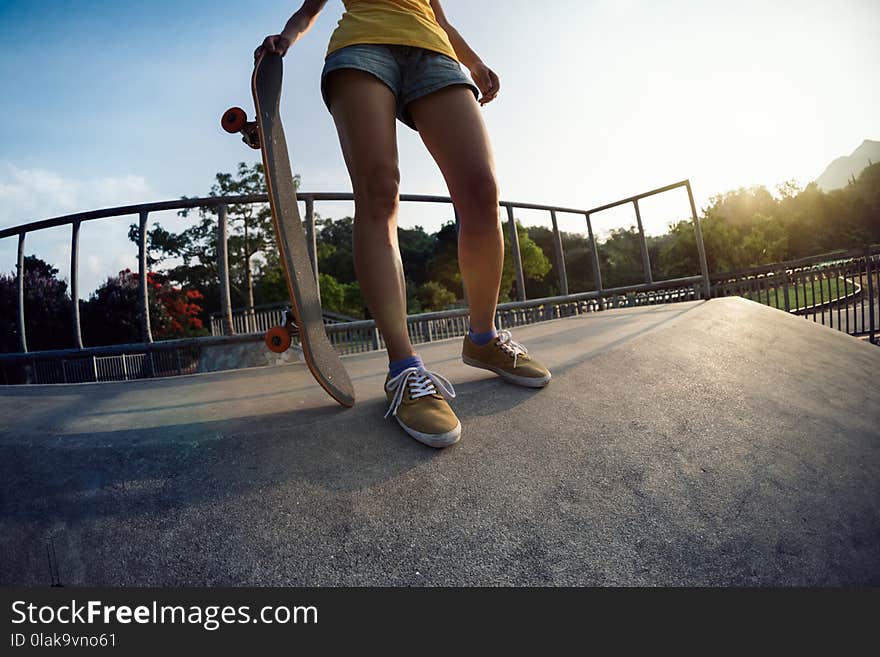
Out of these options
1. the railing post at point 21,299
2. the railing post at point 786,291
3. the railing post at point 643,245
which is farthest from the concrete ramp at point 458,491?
the railing post at point 786,291

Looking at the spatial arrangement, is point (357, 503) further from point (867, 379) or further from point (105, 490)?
point (867, 379)

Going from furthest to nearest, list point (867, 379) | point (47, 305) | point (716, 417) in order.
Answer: point (47, 305)
point (867, 379)
point (716, 417)

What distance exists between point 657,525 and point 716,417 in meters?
0.70

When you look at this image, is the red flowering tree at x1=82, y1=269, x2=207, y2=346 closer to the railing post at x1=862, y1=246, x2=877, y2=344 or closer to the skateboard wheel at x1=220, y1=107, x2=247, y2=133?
the skateboard wheel at x1=220, y1=107, x2=247, y2=133

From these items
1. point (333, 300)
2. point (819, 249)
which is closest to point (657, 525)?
point (333, 300)

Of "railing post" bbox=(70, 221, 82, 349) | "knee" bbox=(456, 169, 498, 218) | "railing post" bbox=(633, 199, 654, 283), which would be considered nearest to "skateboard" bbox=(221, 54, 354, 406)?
"knee" bbox=(456, 169, 498, 218)

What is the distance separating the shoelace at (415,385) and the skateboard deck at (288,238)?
0.18m

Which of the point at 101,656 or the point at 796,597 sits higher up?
the point at 101,656

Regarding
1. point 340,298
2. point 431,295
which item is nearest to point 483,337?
point 431,295

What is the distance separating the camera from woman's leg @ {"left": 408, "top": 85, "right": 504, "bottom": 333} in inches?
64.3

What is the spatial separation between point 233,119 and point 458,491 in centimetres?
137

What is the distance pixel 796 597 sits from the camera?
40.2 inches

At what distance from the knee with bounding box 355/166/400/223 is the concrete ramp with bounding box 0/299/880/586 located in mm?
623

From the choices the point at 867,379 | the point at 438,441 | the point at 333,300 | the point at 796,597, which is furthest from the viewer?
the point at 333,300
